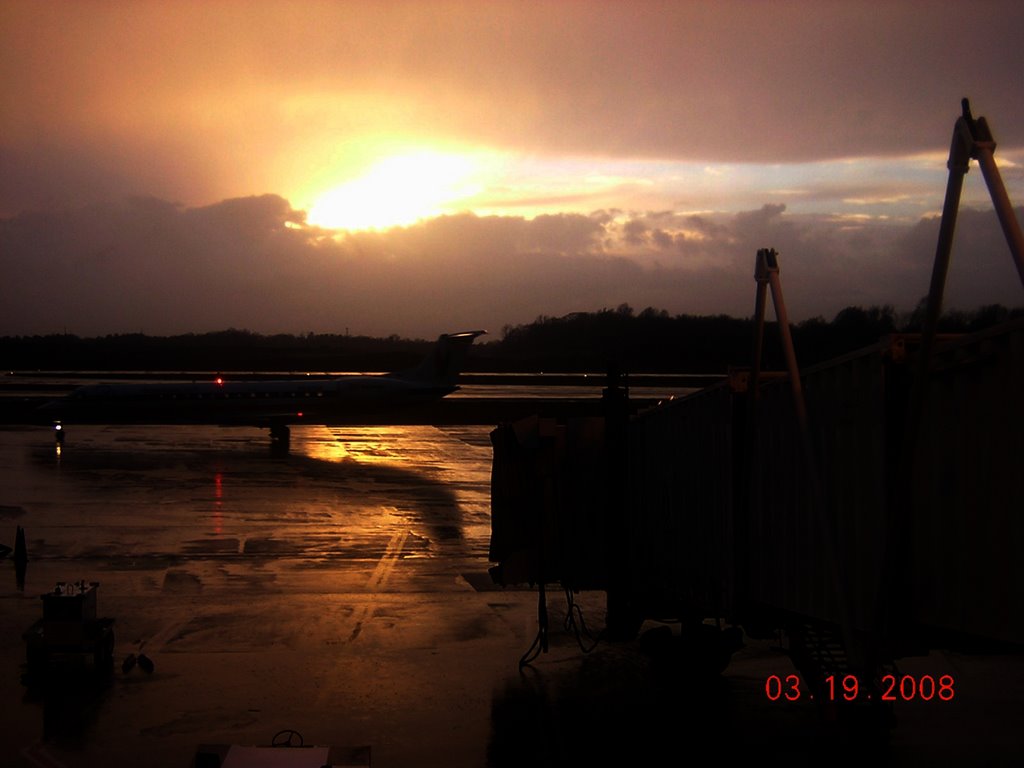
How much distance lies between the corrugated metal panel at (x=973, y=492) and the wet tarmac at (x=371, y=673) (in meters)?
4.64

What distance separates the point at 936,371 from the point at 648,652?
8516 millimetres

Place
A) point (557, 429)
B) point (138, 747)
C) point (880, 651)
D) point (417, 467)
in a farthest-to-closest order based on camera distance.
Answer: point (417, 467)
point (557, 429)
point (138, 747)
point (880, 651)

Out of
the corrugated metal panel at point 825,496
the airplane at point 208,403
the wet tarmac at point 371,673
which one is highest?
the corrugated metal panel at point 825,496

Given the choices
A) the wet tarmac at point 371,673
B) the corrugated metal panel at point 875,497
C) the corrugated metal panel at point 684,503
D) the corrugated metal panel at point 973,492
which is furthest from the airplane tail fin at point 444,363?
the corrugated metal panel at point 973,492

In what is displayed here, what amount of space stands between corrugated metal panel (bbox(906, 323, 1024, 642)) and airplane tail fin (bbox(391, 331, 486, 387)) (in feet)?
159

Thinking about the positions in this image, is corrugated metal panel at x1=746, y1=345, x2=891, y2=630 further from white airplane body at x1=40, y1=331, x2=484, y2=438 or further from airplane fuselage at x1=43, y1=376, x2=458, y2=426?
airplane fuselage at x1=43, y1=376, x2=458, y2=426

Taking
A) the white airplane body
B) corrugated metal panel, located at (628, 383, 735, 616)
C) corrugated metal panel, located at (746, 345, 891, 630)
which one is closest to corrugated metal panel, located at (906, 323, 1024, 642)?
corrugated metal panel, located at (746, 345, 891, 630)

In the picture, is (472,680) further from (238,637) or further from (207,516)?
(207,516)

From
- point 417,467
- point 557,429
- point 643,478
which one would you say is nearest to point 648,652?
point 643,478

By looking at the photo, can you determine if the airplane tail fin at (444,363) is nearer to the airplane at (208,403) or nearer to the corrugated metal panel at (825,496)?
the airplane at (208,403)

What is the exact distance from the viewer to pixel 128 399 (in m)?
51.7

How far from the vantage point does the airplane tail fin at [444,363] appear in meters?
55.6

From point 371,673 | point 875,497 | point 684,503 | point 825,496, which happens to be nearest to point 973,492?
point 875,497

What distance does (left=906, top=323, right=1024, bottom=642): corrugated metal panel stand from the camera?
6.24 m
